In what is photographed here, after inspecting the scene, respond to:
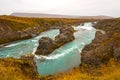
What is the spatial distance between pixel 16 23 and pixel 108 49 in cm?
9101

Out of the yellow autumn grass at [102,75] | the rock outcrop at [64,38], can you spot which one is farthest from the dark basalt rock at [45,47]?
the yellow autumn grass at [102,75]

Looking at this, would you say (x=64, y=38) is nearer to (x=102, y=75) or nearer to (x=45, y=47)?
(x=45, y=47)

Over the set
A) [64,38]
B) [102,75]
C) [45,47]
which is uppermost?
[102,75]

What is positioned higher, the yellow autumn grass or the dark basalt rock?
the yellow autumn grass

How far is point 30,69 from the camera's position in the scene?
23.8 meters

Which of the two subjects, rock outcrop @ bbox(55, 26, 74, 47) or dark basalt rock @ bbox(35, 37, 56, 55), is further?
rock outcrop @ bbox(55, 26, 74, 47)

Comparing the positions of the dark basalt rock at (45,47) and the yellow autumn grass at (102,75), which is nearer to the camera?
the yellow autumn grass at (102,75)

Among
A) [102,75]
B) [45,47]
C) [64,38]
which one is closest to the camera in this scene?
[102,75]

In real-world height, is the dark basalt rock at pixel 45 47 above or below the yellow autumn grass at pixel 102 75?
below

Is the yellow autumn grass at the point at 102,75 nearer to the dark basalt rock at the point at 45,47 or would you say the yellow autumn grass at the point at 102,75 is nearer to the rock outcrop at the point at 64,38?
the dark basalt rock at the point at 45,47

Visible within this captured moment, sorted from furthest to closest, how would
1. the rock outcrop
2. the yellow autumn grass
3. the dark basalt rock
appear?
the rock outcrop → the dark basalt rock → the yellow autumn grass

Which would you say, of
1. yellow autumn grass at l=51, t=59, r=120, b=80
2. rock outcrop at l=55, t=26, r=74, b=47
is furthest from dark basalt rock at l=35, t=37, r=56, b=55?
yellow autumn grass at l=51, t=59, r=120, b=80

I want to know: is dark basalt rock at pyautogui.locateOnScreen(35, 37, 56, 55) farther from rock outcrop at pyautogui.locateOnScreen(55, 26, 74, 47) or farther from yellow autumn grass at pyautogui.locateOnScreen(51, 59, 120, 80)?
yellow autumn grass at pyautogui.locateOnScreen(51, 59, 120, 80)

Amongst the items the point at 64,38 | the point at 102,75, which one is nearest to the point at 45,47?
the point at 64,38
